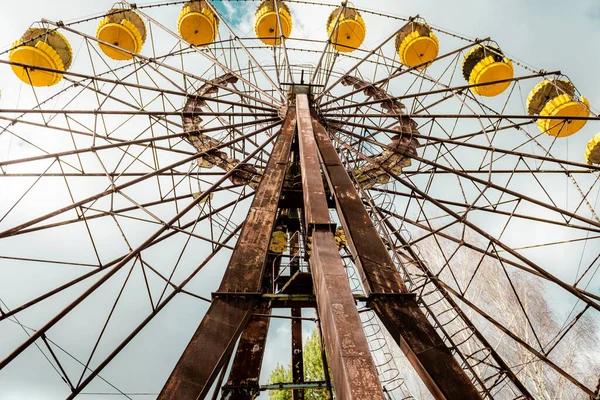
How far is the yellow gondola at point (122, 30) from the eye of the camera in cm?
Result: 1147

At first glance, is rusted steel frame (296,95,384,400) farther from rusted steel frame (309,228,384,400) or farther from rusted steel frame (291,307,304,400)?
rusted steel frame (291,307,304,400)

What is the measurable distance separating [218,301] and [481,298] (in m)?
22.0

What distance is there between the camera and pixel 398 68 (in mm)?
12898

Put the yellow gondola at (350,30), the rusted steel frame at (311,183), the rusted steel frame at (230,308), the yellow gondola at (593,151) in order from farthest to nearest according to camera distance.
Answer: the yellow gondola at (350,30) < the yellow gondola at (593,151) < the rusted steel frame at (311,183) < the rusted steel frame at (230,308)

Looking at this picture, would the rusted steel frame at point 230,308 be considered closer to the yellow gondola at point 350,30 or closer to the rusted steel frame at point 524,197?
the rusted steel frame at point 524,197

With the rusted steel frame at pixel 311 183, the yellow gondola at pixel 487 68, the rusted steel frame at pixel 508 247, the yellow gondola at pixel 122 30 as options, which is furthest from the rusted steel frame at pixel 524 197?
the yellow gondola at pixel 122 30

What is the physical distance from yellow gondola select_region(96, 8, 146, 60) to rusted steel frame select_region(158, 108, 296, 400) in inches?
349

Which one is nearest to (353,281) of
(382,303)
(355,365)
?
(382,303)

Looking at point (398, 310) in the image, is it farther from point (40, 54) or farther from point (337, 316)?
point (40, 54)

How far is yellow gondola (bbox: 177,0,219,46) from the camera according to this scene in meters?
12.7

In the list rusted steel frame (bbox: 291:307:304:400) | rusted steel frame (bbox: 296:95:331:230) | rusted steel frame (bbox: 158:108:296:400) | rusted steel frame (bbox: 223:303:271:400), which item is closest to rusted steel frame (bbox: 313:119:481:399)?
rusted steel frame (bbox: 296:95:331:230)

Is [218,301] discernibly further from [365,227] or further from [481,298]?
[481,298]

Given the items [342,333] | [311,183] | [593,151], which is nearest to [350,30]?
[593,151]

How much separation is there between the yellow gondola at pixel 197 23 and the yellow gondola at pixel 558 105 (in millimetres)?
11440
